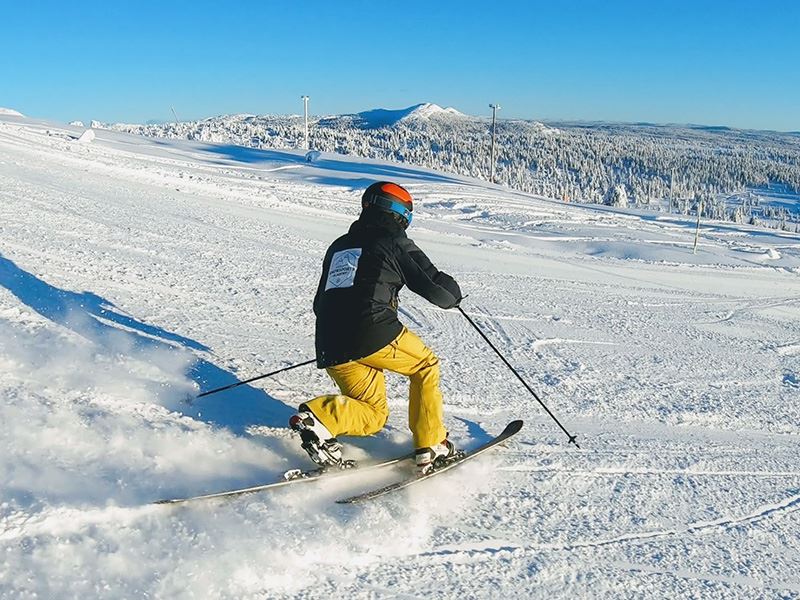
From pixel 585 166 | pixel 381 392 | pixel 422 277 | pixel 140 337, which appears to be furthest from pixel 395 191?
pixel 585 166

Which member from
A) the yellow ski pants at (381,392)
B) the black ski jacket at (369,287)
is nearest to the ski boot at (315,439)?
the yellow ski pants at (381,392)

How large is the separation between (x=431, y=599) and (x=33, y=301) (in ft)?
13.7

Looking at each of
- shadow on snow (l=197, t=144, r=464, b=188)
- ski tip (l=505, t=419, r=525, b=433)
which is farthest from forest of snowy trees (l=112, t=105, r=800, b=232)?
ski tip (l=505, t=419, r=525, b=433)

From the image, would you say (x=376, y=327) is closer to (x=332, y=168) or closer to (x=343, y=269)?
(x=343, y=269)

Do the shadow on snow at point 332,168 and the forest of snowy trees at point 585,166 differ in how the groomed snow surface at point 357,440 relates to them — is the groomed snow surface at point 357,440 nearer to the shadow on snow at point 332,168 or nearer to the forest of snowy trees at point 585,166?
the shadow on snow at point 332,168

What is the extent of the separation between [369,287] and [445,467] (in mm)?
1053

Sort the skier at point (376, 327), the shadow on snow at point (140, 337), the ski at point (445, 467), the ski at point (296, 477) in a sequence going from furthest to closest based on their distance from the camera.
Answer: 1. the shadow on snow at point (140, 337)
2. the skier at point (376, 327)
3. the ski at point (445, 467)
4. the ski at point (296, 477)

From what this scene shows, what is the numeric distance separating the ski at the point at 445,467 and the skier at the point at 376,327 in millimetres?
59

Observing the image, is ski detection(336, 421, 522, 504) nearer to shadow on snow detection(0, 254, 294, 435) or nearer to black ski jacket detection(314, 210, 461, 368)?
black ski jacket detection(314, 210, 461, 368)

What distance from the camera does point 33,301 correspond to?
206 inches

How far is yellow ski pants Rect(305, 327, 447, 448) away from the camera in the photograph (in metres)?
3.53

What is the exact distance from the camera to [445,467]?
356cm

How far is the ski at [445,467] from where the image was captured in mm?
3193

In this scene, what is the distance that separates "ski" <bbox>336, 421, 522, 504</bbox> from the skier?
0.06 meters
